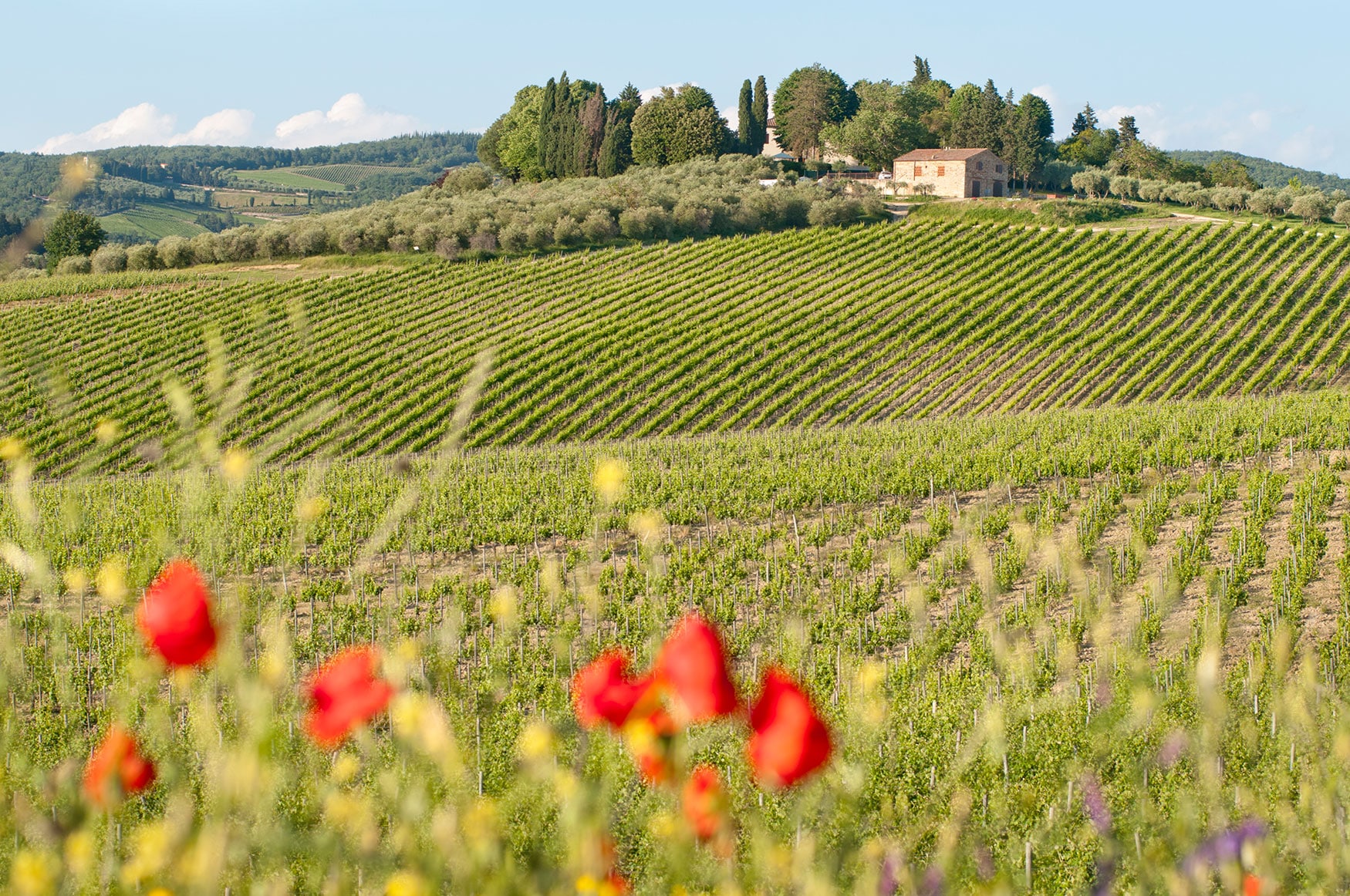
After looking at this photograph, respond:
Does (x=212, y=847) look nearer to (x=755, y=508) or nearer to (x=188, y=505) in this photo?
(x=188, y=505)

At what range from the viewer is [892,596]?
13.9 metres

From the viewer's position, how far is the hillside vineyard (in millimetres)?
33688

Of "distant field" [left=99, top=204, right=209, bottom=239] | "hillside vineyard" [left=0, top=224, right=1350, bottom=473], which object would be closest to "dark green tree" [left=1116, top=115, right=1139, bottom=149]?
"hillside vineyard" [left=0, top=224, right=1350, bottom=473]

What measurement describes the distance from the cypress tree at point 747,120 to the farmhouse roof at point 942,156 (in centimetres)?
1912

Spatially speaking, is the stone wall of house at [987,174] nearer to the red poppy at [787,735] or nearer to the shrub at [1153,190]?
the shrub at [1153,190]

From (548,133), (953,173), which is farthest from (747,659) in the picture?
(548,133)

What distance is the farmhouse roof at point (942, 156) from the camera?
69.6m

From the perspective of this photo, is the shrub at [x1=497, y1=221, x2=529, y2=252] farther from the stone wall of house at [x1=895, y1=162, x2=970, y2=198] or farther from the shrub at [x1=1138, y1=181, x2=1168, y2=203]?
the shrub at [x1=1138, y1=181, x2=1168, y2=203]

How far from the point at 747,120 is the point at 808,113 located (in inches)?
240

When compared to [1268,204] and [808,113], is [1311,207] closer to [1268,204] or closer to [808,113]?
[1268,204]

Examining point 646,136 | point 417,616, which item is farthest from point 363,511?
point 646,136

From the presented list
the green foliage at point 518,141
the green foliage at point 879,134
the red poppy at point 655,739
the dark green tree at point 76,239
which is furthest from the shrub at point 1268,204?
the red poppy at point 655,739

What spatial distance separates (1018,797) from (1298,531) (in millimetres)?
9063

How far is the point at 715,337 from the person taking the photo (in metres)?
39.4
